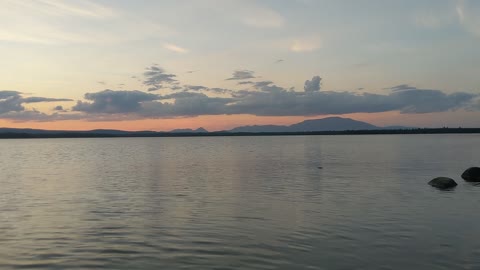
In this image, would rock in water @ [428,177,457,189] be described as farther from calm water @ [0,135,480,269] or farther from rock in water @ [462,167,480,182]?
rock in water @ [462,167,480,182]

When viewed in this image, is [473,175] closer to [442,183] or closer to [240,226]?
[442,183]

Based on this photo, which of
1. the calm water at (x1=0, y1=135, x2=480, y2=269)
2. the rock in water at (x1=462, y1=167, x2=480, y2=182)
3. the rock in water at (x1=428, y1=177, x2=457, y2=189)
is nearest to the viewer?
the calm water at (x1=0, y1=135, x2=480, y2=269)

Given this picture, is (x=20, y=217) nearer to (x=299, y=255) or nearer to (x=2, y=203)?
(x=2, y=203)

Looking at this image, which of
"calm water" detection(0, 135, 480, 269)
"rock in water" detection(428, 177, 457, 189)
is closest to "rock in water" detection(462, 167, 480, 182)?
"calm water" detection(0, 135, 480, 269)

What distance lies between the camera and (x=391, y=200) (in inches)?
1121

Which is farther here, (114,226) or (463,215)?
(463,215)

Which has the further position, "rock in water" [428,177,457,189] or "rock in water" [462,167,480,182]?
"rock in water" [462,167,480,182]

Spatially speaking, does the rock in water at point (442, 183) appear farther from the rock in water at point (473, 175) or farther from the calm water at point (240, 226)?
the rock in water at point (473, 175)

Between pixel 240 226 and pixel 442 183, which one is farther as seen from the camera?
pixel 442 183

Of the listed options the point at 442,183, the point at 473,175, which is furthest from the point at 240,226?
the point at 473,175

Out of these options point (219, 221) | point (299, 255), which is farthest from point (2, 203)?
point (299, 255)

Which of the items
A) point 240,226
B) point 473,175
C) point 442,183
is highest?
point 473,175

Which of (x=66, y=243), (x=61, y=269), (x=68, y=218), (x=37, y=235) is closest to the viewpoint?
(x=61, y=269)

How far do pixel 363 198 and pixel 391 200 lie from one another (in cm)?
183
